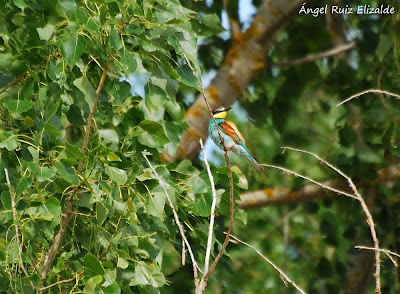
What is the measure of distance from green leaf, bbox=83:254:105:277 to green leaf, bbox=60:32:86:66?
22.0 inches

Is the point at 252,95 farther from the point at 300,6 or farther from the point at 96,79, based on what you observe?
the point at 96,79

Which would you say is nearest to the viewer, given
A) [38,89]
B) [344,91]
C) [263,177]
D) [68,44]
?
[68,44]

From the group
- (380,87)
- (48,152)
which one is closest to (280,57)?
(380,87)

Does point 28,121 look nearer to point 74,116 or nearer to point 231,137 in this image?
point 74,116

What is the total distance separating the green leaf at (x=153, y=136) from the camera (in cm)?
300

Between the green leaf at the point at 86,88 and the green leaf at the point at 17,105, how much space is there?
16cm

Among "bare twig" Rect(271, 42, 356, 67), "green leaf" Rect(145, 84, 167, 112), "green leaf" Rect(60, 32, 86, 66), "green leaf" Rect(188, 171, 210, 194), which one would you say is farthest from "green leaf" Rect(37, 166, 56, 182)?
"bare twig" Rect(271, 42, 356, 67)

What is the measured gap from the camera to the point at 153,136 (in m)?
3.01

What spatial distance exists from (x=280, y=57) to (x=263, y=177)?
0.76m

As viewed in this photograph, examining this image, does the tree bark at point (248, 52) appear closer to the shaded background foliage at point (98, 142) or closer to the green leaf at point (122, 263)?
the shaded background foliage at point (98, 142)

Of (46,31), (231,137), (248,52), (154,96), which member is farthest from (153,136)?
(248,52)

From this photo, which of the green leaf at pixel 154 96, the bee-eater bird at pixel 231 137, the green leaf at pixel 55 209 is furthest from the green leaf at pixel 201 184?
the bee-eater bird at pixel 231 137

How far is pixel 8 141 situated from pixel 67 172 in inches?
7.6

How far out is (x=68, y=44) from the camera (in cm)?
265
